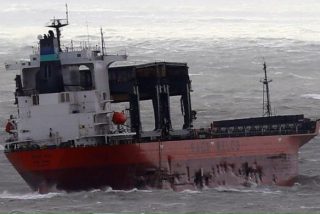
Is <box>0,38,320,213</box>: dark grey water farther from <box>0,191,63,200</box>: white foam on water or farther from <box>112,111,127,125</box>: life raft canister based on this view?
<box>112,111,127,125</box>: life raft canister

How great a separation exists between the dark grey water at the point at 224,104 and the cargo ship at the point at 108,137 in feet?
4.21

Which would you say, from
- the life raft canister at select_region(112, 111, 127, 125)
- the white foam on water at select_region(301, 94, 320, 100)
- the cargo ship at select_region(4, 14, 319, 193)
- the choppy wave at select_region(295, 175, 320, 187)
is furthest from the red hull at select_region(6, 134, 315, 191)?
the white foam on water at select_region(301, 94, 320, 100)

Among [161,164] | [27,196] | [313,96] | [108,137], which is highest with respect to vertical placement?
[313,96]

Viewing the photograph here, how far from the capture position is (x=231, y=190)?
63.2 metres

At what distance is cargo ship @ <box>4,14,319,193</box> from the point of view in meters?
60.0

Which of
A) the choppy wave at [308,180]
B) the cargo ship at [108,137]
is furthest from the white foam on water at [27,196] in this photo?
the choppy wave at [308,180]

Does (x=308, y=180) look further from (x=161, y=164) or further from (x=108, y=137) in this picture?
(x=108, y=137)

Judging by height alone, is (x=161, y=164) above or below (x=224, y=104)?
below

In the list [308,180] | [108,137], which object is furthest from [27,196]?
[308,180]

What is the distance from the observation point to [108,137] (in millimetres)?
61938

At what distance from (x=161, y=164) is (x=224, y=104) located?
45949 mm

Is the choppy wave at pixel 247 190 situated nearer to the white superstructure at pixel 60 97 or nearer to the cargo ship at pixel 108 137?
the cargo ship at pixel 108 137

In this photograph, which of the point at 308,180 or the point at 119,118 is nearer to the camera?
the point at 119,118

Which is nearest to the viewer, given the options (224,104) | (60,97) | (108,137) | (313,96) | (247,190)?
(60,97)
